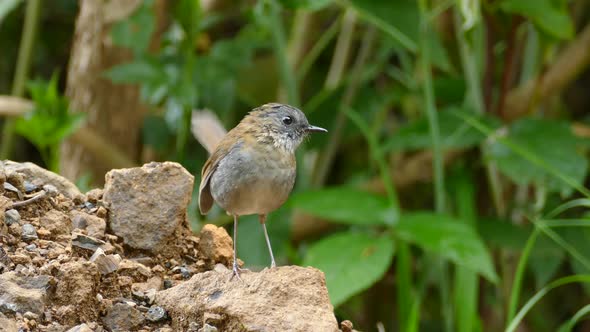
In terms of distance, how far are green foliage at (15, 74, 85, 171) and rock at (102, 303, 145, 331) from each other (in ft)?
6.07

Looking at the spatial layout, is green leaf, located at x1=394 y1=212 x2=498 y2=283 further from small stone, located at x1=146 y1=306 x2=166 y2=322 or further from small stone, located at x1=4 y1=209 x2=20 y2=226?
small stone, located at x1=4 y1=209 x2=20 y2=226

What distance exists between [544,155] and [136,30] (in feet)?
6.49

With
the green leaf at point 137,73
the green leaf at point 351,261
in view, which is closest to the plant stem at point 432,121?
the green leaf at point 351,261

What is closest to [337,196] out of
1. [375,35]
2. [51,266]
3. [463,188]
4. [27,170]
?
[463,188]

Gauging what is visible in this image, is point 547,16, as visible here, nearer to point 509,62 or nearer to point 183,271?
point 509,62

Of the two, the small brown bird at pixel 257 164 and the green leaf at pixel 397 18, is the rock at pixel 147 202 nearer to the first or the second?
the small brown bird at pixel 257 164

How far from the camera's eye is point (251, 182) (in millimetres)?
2801

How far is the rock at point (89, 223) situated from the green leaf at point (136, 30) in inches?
79.5

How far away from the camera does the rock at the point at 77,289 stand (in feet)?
6.77

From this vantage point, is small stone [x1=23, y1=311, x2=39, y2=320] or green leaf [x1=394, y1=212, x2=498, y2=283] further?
green leaf [x1=394, y1=212, x2=498, y2=283]

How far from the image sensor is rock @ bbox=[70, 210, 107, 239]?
93.8 inches

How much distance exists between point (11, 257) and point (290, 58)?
11.0 feet

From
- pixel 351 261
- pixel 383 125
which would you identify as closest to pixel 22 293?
pixel 351 261

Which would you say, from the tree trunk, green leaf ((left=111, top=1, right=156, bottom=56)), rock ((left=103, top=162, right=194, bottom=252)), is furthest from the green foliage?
rock ((left=103, top=162, right=194, bottom=252))
